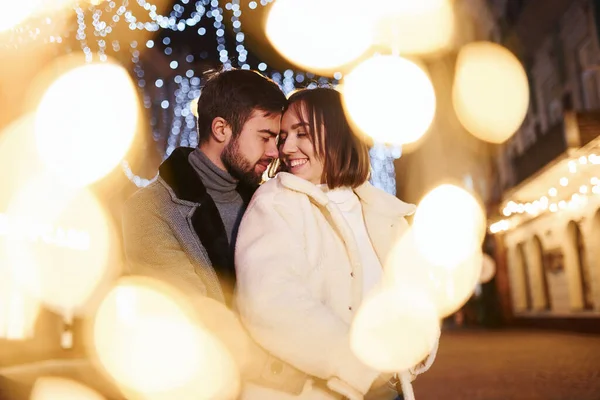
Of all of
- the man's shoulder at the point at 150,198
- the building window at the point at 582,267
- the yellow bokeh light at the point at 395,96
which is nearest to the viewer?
the man's shoulder at the point at 150,198

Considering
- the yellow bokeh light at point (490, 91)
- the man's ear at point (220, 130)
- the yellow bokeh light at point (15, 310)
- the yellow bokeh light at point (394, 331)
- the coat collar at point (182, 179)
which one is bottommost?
the yellow bokeh light at point (15, 310)

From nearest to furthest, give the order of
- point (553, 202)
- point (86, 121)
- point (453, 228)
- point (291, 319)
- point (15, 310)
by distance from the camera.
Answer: point (291, 319), point (15, 310), point (86, 121), point (553, 202), point (453, 228)

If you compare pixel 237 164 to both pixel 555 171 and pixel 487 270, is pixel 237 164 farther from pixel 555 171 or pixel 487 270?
pixel 487 270

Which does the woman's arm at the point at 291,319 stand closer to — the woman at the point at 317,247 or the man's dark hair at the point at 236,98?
the woman at the point at 317,247

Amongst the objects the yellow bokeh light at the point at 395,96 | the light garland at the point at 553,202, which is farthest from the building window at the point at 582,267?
the yellow bokeh light at the point at 395,96

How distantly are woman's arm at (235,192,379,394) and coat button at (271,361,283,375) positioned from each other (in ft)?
0.27

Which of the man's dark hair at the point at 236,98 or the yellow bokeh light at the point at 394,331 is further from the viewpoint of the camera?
the man's dark hair at the point at 236,98

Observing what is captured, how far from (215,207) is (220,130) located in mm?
476

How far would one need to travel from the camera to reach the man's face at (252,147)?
9.25 ft

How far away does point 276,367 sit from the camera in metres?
1.95

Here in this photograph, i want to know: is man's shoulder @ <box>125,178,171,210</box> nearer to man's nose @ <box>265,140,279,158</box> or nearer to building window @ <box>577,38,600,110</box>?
man's nose @ <box>265,140,279,158</box>

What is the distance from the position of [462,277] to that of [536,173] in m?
14.7

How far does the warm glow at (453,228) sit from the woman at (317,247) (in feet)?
91.5

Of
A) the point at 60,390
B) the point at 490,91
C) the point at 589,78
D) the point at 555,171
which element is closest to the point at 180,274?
the point at 60,390
